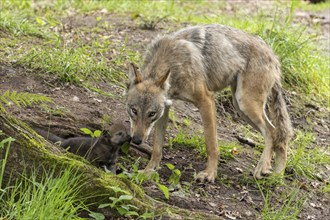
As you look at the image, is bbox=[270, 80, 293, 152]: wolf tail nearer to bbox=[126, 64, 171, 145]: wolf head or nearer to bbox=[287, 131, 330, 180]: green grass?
bbox=[287, 131, 330, 180]: green grass

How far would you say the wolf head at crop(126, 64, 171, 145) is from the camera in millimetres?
6004

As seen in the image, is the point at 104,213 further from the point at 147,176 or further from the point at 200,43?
the point at 200,43

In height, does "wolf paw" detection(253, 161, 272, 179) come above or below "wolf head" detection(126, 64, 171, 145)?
below

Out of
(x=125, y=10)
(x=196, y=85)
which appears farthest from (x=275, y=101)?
(x=125, y=10)

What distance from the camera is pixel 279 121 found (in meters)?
7.29

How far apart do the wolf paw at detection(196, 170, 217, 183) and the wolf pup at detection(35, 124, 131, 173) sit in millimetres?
797

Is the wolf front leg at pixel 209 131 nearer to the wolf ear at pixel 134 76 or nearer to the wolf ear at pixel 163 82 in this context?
the wolf ear at pixel 163 82

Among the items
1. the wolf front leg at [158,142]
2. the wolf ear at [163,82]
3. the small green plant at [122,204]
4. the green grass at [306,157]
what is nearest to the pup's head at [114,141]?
the wolf front leg at [158,142]

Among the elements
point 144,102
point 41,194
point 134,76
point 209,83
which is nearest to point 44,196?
point 41,194

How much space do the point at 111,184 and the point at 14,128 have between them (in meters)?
0.80

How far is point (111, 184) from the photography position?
472cm

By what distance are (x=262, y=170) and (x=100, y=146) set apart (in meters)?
1.80

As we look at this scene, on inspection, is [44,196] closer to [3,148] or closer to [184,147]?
[3,148]

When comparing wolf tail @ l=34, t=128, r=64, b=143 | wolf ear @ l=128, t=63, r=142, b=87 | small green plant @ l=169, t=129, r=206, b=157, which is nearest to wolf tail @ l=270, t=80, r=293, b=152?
small green plant @ l=169, t=129, r=206, b=157
